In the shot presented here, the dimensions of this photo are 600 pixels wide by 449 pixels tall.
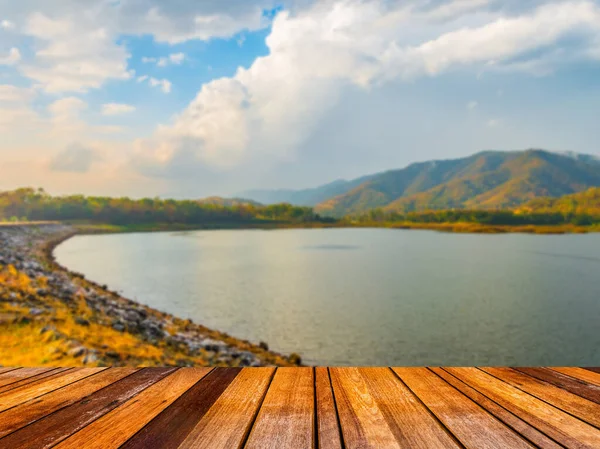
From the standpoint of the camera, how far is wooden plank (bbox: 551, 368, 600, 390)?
3494mm

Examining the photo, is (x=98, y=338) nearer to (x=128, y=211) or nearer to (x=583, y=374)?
(x=583, y=374)

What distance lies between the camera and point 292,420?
2.54 metres

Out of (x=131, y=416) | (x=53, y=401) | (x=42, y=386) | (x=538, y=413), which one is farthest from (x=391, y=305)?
(x=131, y=416)

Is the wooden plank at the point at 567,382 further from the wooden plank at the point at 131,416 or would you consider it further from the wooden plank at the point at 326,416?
the wooden plank at the point at 131,416

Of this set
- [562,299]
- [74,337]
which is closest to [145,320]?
[74,337]

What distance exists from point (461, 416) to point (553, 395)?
3.29 feet

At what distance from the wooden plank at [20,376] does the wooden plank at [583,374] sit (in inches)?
187

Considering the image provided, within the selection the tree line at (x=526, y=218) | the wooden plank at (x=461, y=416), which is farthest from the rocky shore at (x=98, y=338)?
the tree line at (x=526, y=218)

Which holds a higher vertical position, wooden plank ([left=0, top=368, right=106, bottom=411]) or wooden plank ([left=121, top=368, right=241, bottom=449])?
wooden plank ([left=121, top=368, right=241, bottom=449])

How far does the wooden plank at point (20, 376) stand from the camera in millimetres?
3525

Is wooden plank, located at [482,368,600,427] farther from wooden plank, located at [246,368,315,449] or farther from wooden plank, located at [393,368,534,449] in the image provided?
wooden plank, located at [246,368,315,449]

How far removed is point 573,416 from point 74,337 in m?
10.7

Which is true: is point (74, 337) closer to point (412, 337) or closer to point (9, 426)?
point (9, 426)

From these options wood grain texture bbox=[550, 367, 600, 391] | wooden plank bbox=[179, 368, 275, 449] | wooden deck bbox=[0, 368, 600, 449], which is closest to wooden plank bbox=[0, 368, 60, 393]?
wooden deck bbox=[0, 368, 600, 449]
